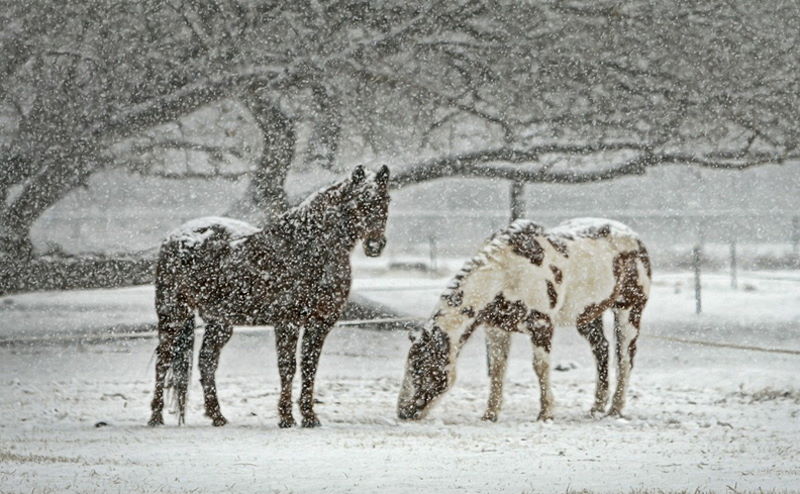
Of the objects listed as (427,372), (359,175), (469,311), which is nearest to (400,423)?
(427,372)

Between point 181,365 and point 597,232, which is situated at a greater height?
point 597,232

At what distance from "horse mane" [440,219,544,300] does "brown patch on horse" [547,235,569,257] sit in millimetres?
118

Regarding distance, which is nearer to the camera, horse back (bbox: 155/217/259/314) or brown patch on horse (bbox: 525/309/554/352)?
horse back (bbox: 155/217/259/314)

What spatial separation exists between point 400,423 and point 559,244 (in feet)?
6.37

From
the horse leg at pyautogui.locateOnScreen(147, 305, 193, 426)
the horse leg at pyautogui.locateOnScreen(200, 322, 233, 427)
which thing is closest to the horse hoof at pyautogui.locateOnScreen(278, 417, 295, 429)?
the horse leg at pyautogui.locateOnScreen(200, 322, 233, 427)

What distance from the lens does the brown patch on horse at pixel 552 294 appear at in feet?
27.9

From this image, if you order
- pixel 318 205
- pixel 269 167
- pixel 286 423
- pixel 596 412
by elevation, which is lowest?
pixel 596 412

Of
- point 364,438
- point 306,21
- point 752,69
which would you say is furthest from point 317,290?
point 752,69

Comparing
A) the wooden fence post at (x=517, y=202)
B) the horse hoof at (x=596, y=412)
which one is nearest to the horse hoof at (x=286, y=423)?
the horse hoof at (x=596, y=412)

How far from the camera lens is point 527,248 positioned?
28.0ft

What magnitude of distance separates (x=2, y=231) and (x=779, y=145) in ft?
32.5

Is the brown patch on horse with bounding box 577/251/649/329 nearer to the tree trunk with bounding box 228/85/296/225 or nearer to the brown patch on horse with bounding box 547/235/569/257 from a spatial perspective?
the brown patch on horse with bounding box 547/235/569/257

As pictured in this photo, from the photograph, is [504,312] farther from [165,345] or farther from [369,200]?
[165,345]

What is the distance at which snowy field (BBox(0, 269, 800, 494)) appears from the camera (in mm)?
5953
